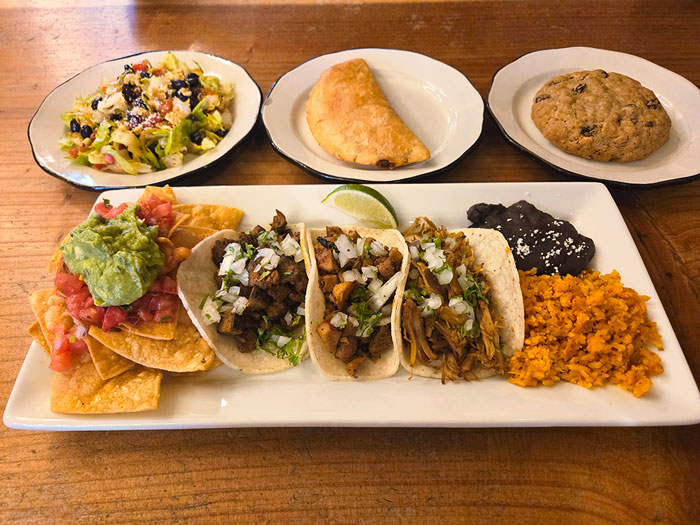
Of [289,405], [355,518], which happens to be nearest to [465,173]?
[289,405]

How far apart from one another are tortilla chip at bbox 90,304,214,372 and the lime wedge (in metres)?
1.06

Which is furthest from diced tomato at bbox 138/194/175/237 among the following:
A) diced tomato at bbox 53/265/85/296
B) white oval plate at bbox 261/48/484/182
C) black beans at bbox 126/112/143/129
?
black beans at bbox 126/112/143/129

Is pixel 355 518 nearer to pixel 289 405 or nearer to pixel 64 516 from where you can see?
pixel 289 405

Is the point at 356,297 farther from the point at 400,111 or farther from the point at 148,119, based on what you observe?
the point at 148,119

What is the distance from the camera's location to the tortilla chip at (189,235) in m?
2.34

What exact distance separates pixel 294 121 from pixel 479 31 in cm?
224

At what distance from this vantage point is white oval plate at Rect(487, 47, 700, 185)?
2.87 m

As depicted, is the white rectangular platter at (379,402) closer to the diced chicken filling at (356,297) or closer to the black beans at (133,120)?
the diced chicken filling at (356,297)

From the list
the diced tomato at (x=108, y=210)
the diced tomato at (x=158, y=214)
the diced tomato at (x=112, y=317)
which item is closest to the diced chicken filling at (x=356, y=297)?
the diced tomato at (x=158, y=214)

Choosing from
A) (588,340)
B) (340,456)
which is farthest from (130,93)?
(588,340)

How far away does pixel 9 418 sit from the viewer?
74.5 inches

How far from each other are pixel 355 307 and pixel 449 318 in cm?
44

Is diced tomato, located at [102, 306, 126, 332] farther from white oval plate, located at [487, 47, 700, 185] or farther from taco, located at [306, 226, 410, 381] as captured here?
white oval plate, located at [487, 47, 700, 185]

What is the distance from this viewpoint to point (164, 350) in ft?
6.79
